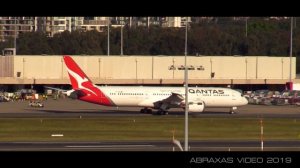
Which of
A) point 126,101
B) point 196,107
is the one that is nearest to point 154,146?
point 196,107

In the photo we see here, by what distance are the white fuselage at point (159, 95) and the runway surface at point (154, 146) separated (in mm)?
28948

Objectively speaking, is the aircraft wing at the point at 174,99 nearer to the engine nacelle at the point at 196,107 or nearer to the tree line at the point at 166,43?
the engine nacelle at the point at 196,107

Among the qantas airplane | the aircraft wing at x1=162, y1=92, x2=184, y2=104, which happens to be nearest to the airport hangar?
the qantas airplane

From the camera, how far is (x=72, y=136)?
42.6 m

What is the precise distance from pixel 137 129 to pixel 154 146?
13.0 meters

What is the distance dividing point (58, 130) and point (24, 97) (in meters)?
52.5

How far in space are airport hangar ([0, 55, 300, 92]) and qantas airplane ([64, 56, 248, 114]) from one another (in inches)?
1239

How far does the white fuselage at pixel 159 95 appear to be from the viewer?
67750mm

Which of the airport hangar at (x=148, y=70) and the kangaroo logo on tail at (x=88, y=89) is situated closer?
the kangaroo logo on tail at (x=88, y=89)

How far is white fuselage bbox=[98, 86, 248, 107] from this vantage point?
6775cm

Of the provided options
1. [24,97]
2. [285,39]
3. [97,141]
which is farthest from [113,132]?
[285,39]

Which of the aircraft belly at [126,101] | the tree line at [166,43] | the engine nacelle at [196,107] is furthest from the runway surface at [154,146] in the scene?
the tree line at [166,43]

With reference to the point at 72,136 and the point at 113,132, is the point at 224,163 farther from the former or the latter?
the point at 113,132
